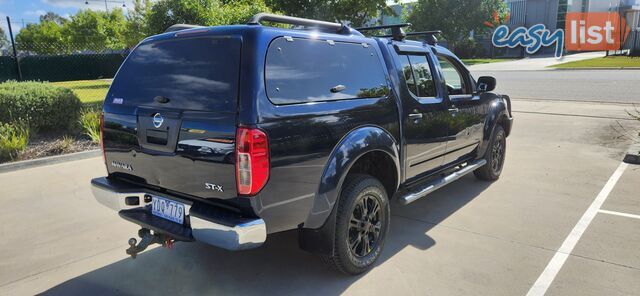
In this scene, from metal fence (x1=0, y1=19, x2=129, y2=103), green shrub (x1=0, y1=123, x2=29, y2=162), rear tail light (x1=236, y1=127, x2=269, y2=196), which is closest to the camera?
rear tail light (x1=236, y1=127, x2=269, y2=196)

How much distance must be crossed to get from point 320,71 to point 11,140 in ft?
21.0

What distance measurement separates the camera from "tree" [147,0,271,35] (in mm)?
10328

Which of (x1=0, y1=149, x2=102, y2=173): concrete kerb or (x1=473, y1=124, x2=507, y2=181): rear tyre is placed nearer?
(x1=473, y1=124, x2=507, y2=181): rear tyre

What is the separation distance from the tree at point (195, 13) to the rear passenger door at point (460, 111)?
6.47 m

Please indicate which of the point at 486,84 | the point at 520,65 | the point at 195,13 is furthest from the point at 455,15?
the point at 486,84

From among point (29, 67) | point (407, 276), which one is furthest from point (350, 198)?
point (29, 67)

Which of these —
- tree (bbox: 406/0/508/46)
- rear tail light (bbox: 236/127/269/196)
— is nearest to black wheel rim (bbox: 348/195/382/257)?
rear tail light (bbox: 236/127/269/196)

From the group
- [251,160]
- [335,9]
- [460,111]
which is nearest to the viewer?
[251,160]

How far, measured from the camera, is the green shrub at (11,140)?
22.9ft

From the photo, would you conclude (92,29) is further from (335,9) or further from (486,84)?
(486,84)

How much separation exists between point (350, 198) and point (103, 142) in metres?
2.04

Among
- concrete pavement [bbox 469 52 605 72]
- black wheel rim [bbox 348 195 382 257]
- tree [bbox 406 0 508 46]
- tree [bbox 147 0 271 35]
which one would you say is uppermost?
tree [bbox 406 0 508 46]

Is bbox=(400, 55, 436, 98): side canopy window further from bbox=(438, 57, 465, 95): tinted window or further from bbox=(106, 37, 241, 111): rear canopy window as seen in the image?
bbox=(106, 37, 241, 111): rear canopy window

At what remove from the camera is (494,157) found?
19.4ft
